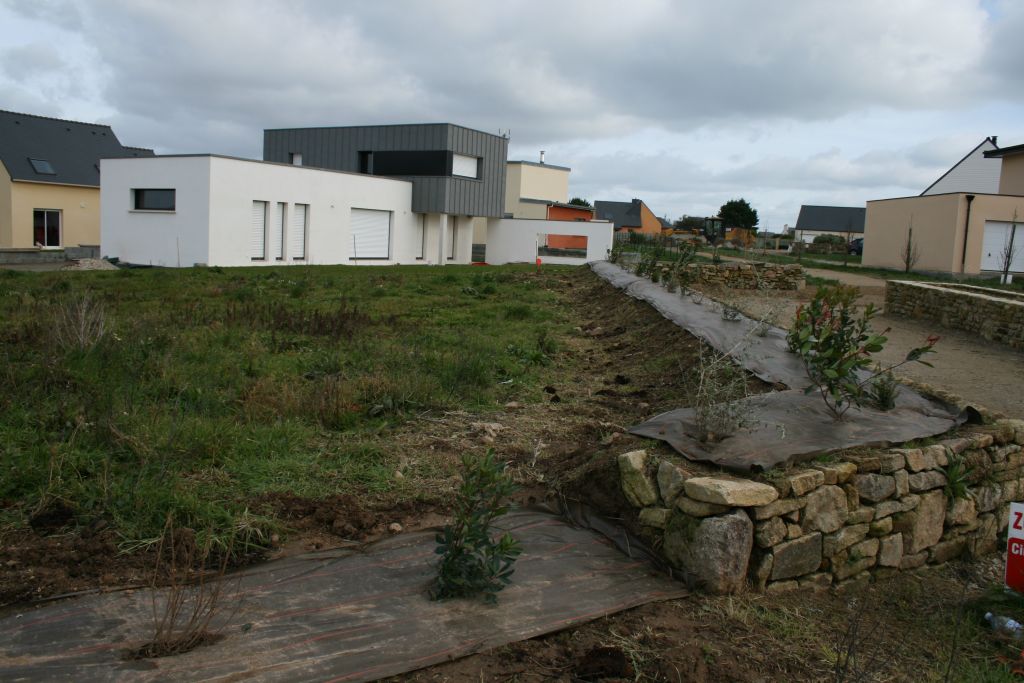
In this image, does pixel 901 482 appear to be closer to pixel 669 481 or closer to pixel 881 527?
pixel 881 527

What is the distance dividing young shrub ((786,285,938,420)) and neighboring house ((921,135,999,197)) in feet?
174

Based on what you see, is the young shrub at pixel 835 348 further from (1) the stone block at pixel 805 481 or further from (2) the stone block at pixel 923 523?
(1) the stone block at pixel 805 481

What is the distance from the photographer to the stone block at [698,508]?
4.47 meters

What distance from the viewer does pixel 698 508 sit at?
4.51 meters

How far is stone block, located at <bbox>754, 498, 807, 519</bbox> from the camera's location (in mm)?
4516

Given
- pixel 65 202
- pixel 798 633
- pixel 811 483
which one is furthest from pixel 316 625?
pixel 65 202

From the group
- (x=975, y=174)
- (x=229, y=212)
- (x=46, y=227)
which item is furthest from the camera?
(x=975, y=174)

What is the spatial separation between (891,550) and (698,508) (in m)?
1.59

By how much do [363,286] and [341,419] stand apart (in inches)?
449

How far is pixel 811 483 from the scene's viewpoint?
4.74 m

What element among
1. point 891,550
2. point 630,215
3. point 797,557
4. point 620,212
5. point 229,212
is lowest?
point 891,550

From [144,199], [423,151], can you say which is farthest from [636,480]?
[423,151]

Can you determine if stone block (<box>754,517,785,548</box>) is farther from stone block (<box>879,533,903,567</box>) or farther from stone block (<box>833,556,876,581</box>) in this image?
stone block (<box>879,533,903,567</box>)

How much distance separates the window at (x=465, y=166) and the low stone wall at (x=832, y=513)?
107ft
